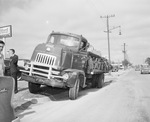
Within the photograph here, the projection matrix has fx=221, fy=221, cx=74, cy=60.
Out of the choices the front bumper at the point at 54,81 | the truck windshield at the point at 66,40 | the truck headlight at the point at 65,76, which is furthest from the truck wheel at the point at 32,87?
the truck windshield at the point at 66,40

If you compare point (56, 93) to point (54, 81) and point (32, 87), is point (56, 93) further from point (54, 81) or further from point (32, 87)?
point (54, 81)

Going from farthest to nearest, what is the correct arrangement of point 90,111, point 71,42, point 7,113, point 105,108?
1. point 71,42
2. point 105,108
3. point 90,111
4. point 7,113

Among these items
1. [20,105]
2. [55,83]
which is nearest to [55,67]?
[55,83]

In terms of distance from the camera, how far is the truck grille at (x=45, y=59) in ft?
31.1

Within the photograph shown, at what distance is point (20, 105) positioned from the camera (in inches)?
305

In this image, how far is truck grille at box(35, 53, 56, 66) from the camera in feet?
31.1

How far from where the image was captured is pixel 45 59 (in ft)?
31.5

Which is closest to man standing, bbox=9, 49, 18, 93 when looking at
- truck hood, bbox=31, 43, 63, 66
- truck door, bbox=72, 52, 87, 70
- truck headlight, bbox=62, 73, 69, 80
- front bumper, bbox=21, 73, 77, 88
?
truck hood, bbox=31, 43, 63, 66

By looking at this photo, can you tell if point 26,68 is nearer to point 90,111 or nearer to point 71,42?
point 71,42

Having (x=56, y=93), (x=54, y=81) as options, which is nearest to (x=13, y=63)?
(x=54, y=81)

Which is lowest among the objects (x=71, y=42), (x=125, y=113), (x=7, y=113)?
(x=125, y=113)

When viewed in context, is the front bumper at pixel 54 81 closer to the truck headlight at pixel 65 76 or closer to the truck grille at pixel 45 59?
the truck headlight at pixel 65 76

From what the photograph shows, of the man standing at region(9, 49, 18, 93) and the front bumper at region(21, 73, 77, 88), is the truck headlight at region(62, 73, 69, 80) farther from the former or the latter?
the man standing at region(9, 49, 18, 93)

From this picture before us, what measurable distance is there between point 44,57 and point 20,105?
8.64 ft
